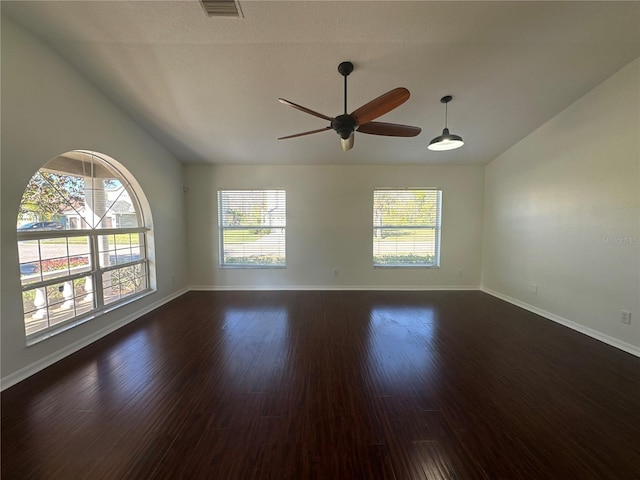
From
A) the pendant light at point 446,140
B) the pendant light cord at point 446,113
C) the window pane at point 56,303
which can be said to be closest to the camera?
the window pane at point 56,303

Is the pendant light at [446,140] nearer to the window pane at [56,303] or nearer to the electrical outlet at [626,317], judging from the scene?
the electrical outlet at [626,317]

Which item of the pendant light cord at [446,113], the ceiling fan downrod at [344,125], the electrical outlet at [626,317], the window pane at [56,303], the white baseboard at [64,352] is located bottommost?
the white baseboard at [64,352]

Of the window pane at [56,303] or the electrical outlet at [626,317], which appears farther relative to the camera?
the electrical outlet at [626,317]

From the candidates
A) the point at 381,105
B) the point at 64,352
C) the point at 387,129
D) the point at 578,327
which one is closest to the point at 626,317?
the point at 578,327

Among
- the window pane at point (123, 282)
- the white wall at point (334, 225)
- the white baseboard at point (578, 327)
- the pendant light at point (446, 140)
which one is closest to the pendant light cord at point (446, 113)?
the pendant light at point (446, 140)

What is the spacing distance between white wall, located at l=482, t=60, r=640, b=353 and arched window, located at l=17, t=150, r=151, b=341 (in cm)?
619

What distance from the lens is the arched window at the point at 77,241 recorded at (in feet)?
7.66

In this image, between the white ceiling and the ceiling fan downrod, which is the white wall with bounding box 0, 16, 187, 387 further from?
the ceiling fan downrod

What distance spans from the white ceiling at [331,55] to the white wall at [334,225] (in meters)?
1.30

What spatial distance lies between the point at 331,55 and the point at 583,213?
3.69 m

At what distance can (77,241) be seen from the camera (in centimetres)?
279

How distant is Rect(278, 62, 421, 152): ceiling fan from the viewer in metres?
1.92

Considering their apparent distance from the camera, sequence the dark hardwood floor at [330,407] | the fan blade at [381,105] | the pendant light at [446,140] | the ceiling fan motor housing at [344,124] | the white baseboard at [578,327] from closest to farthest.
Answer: the dark hardwood floor at [330,407], the fan blade at [381,105], the ceiling fan motor housing at [344,124], the white baseboard at [578,327], the pendant light at [446,140]

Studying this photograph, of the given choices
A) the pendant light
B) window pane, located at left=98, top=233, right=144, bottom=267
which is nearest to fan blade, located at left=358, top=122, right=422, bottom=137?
the pendant light
